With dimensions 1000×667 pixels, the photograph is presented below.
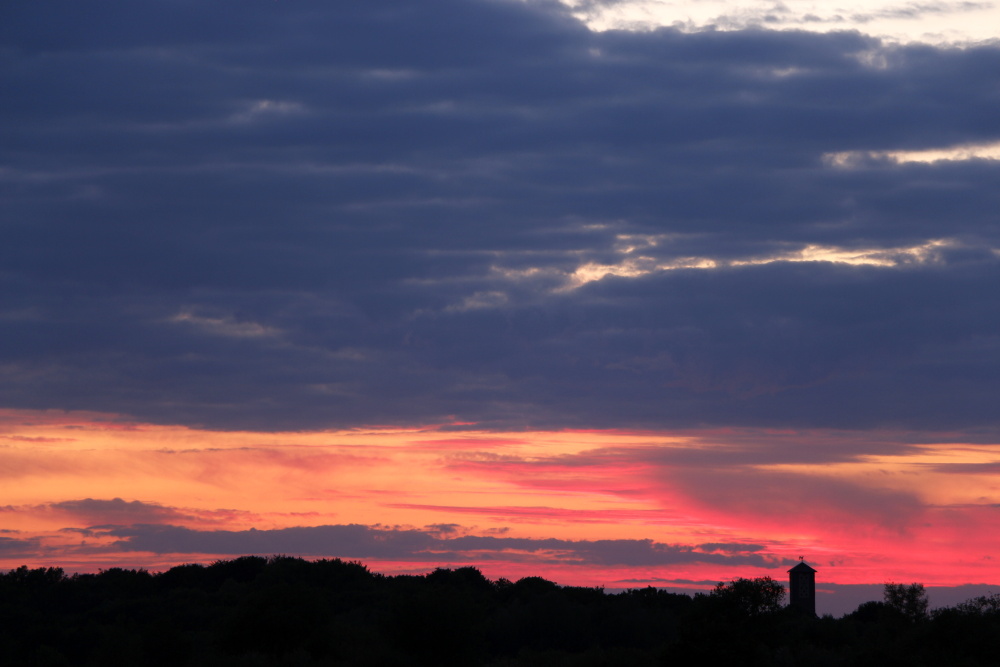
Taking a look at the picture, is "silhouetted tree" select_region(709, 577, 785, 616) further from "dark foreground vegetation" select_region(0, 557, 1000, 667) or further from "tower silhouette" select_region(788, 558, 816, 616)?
"tower silhouette" select_region(788, 558, 816, 616)

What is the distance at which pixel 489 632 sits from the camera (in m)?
78.8

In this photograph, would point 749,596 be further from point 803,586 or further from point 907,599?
point 803,586

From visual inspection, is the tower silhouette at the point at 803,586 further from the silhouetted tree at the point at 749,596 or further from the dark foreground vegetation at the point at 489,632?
the silhouetted tree at the point at 749,596

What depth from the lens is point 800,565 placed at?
112000 mm

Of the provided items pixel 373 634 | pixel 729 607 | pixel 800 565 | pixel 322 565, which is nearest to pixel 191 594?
pixel 322 565

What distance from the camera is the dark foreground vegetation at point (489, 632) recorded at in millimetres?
49312

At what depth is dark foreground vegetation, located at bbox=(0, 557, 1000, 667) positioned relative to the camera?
49312 millimetres

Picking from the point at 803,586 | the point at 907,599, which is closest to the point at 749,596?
the point at 907,599

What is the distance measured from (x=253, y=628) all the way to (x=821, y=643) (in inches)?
1284

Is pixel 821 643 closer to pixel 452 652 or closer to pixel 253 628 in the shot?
pixel 452 652

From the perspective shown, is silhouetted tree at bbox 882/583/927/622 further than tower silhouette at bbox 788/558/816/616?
No

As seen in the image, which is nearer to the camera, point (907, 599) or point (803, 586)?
point (907, 599)

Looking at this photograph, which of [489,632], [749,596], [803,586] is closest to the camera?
[749,596]

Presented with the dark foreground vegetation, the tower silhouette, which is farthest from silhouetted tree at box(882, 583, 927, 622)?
the tower silhouette
